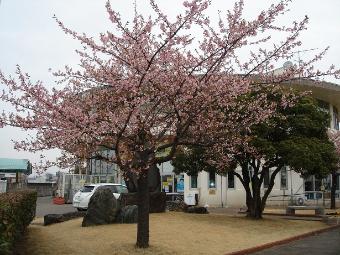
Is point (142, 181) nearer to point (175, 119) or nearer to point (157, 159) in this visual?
point (157, 159)

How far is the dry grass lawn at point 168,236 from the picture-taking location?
37.2 feet

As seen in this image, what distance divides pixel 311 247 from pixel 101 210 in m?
6.80

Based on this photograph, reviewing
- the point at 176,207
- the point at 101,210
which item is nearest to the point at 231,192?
the point at 176,207

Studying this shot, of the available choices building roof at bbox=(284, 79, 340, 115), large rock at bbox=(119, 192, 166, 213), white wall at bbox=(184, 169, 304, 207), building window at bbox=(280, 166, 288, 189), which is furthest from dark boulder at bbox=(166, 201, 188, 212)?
building roof at bbox=(284, 79, 340, 115)

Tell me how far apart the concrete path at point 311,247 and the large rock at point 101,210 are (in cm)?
559

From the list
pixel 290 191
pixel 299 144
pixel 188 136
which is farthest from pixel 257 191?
pixel 290 191

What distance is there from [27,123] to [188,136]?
3.81m

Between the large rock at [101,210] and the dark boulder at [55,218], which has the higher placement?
the large rock at [101,210]

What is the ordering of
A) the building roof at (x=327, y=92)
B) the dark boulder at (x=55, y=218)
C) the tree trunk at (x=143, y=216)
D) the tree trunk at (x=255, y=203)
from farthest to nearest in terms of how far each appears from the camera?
the building roof at (x=327, y=92), the tree trunk at (x=255, y=203), the dark boulder at (x=55, y=218), the tree trunk at (x=143, y=216)

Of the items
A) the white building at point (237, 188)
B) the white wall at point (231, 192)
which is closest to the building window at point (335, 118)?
the white building at point (237, 188)

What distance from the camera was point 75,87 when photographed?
37.5 feet

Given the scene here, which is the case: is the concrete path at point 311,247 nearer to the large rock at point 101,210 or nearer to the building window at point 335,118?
the large rock at point 101,210

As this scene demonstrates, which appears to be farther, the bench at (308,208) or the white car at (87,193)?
the white car at (87,193)

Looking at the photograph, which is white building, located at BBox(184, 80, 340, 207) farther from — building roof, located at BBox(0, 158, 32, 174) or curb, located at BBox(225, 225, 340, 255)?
curb, located at BBox(225, 225, 340, 255)
